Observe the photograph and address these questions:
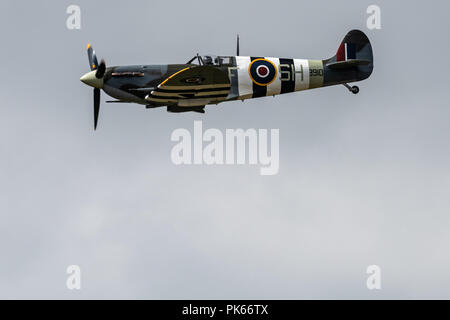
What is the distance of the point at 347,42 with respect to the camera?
43.0 m

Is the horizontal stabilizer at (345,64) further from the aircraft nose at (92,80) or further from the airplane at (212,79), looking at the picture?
the aircraft nose at (92,80)

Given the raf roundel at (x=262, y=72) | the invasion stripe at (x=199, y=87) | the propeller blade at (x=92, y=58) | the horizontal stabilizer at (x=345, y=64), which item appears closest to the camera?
the invasion stripe at (x=199, y=87)

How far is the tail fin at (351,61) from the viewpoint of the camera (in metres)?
41.7

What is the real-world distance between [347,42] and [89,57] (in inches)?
419

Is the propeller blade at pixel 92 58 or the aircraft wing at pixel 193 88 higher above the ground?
the propeller blade at pixel 92 58

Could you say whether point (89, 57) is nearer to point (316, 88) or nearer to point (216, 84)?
point (216, 84)

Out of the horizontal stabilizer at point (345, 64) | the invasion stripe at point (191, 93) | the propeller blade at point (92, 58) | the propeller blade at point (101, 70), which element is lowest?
the invasion stripe at point (191, 93)

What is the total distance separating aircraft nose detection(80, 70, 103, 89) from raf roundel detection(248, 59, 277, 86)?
19.0ft

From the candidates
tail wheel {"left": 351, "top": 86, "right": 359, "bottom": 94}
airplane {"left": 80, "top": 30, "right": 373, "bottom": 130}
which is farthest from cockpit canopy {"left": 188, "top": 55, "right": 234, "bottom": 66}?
tail wheel {"left": 351, "top": 86, "right": 359, "bottom": 94}

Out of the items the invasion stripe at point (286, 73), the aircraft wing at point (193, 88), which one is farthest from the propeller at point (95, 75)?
the invasion stripe at point (286, 73)

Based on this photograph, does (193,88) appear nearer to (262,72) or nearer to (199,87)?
(199,87)

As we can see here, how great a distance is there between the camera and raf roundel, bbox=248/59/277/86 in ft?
132

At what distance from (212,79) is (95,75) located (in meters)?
4.48
